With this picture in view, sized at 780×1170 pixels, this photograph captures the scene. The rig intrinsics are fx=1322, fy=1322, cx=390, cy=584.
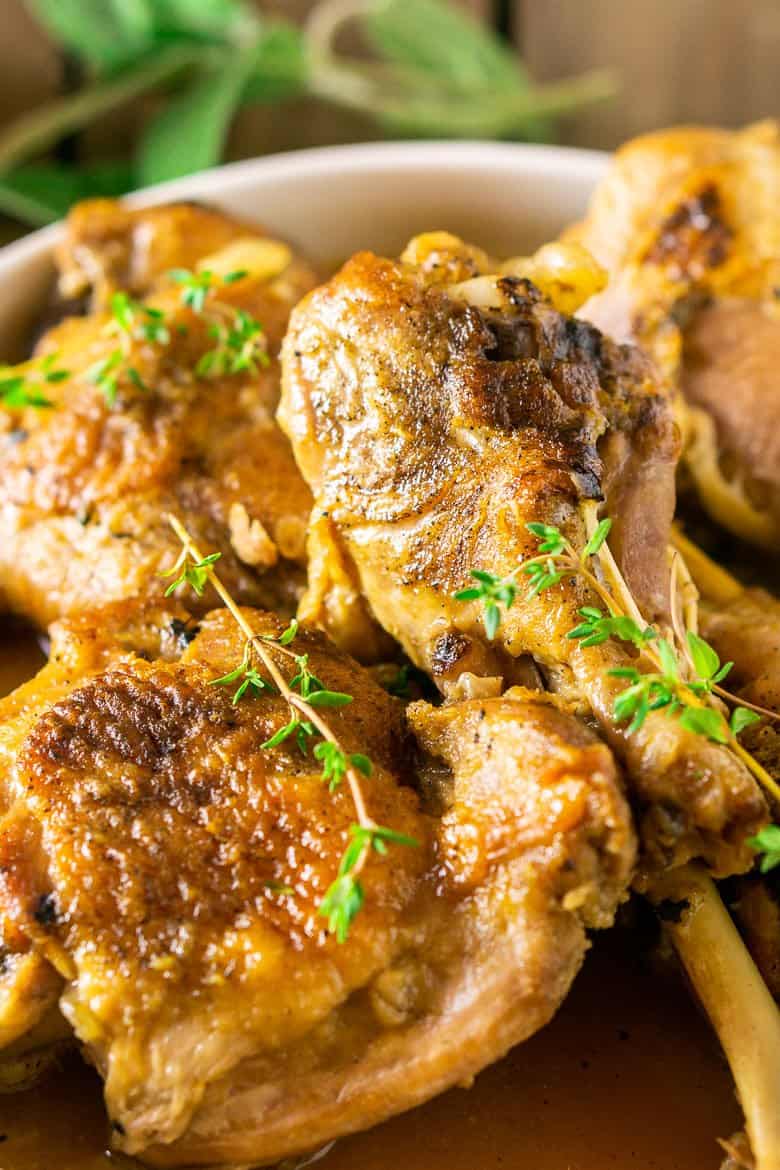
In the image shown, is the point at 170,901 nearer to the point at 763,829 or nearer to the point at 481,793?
the point at 481,793

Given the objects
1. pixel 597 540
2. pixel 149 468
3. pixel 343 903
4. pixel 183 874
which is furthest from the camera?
pixel 149 468

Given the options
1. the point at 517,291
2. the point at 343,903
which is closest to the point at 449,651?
the point at 343,903

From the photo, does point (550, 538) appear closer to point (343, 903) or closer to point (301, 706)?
point (301, 706)

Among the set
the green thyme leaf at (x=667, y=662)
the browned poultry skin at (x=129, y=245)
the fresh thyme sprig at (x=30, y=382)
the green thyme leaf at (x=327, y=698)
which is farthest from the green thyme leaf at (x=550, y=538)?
the browned poultry skin at (x=129, y=245)

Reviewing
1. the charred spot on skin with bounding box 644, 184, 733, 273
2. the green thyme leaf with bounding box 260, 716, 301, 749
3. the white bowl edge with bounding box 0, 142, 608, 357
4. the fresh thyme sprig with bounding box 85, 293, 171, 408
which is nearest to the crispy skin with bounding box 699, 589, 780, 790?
the green thyme leaf with bounding box 260, 716, 301, 749

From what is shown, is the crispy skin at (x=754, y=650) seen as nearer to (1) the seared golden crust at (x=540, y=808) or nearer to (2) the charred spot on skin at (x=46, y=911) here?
(1) the seared golden crust at (x=540, y=808)

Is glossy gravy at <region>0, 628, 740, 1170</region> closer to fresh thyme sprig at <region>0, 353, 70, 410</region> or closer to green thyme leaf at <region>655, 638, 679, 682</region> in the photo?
green thyme leaf at <region>655, 638, 679, 682</region>
